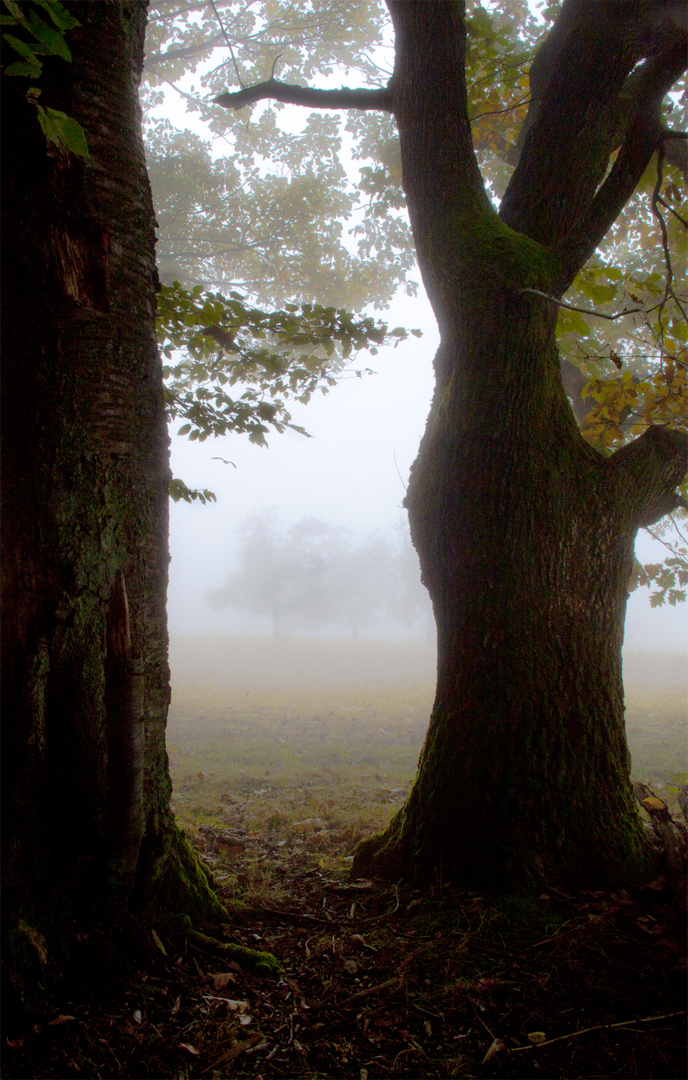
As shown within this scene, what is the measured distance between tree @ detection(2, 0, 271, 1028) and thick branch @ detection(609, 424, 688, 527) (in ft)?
8.74

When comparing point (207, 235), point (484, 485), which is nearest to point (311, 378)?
point (484, 485)

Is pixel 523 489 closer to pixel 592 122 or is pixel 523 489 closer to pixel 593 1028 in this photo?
pixel 593 1028

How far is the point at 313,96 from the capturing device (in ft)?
13.3

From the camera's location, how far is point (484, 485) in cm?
321

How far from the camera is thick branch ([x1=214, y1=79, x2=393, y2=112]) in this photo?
4023 mm

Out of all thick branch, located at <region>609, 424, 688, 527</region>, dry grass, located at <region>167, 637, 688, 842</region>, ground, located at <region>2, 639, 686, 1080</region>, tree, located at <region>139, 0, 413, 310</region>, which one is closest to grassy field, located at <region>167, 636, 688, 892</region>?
dry grass, located at <region>167, 637, 688, 842</region>

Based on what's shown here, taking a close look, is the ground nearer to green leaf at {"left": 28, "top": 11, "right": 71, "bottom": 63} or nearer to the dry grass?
the dry grass

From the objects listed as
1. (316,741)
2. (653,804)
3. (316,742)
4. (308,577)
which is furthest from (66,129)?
(308,577)

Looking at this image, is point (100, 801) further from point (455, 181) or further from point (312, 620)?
point (312, 620)

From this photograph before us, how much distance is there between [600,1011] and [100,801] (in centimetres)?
200

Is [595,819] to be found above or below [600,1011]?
above

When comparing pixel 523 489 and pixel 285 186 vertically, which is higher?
pixel 285 186

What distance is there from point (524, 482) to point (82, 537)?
7.37 feet

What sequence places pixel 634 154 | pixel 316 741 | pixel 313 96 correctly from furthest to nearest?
1. pixel 316 741
2. pixel 313 96
3. pixel 634 154
